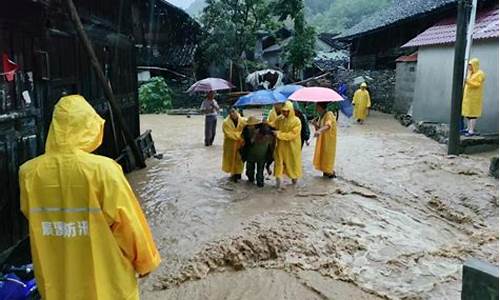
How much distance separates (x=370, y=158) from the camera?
10.4 metres

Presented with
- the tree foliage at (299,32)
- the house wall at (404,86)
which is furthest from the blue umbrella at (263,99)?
the tree foliage at (299,32)

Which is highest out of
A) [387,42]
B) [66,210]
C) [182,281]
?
[387,42]

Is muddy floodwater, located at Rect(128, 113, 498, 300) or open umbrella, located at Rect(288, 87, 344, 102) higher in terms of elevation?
open umbrella, located at Rect(288, 87, 344, 102)

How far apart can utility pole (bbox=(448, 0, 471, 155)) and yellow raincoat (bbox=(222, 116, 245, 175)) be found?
16.4ft

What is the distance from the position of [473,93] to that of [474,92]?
3 cm

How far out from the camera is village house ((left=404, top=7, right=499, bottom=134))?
11297 mm

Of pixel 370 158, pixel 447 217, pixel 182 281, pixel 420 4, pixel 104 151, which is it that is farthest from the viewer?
pixel 420 4

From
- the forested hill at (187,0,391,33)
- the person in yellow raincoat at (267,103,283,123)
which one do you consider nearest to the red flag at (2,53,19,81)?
the person in yellow raincoat at (267,103,283,123)

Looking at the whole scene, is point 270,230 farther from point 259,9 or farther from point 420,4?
point 259,9

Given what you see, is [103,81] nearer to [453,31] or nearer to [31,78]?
[31,78]

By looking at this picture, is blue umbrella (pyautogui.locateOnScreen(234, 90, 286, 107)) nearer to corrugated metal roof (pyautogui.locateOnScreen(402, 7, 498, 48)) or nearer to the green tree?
corrugated metal roof (pyautogui.locateOnScreen(402, 7, 498, 48))

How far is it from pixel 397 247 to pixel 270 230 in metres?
1.48

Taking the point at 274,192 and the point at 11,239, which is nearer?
the point at 11,239

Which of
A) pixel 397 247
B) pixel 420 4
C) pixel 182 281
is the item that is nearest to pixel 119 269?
pixel 182 281
